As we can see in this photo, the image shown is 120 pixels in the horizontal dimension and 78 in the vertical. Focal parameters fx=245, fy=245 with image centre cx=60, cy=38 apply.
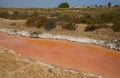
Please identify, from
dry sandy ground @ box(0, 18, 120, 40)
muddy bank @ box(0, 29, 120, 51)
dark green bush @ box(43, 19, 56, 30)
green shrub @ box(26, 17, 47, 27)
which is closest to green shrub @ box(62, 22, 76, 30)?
dry sandy ground @ box(0, 18, 120, 40)

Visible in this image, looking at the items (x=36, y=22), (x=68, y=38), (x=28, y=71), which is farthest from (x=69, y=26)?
(x=28, y=71)

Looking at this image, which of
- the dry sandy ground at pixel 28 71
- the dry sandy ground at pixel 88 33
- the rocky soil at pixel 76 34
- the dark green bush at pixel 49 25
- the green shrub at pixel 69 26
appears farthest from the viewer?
the dark green bush at pixel 49 25

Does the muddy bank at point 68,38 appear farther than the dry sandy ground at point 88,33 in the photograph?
No

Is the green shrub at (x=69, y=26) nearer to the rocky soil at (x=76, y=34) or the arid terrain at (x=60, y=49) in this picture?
the arid terrain at (x=60, y=49)

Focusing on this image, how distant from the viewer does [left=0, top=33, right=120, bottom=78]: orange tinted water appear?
15.7 metres

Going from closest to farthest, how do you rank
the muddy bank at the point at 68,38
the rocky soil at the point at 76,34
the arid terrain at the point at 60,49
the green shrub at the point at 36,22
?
the arid terrain at the point at 60,49
the muddy bank at the point at 68,38
the rocky soil at the point at 76,34
the green shrub at the point at 36,22

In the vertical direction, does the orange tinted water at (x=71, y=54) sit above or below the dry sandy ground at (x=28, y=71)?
below

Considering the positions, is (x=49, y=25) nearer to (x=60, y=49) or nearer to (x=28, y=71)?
(x=60, y=49)

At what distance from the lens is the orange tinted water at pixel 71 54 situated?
15719 mm

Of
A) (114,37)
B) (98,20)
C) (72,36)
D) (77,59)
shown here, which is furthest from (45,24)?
(77,59)

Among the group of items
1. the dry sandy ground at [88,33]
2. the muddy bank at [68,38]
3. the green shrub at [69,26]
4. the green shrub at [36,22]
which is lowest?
the muddy bank at [68,38]

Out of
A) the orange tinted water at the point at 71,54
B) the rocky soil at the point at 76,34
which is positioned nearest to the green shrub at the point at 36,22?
the rocky soil at the point at 76,34

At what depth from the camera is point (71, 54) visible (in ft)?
62.1

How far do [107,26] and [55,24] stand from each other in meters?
5.79
